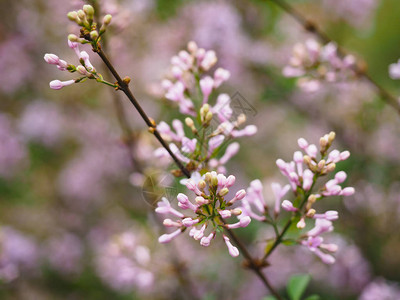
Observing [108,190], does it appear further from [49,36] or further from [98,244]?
[49,36]

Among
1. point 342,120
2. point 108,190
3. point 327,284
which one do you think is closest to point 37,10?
point 108,190

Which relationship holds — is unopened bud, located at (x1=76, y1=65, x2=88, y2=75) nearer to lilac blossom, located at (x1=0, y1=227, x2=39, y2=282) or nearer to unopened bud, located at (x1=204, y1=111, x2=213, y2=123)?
unopened bud, located at (x1=204, y1=111, x2=213, y2=123)

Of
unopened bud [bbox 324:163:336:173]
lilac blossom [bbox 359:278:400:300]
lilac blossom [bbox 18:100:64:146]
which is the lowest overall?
lilac blossom [bbox 18:100:64:146]

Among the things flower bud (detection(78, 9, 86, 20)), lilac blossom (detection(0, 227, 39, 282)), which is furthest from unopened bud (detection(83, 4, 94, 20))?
lilac blossom (detection(0, 227, 39, 282))

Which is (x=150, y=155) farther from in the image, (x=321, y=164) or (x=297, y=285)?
(x=321, y=164)

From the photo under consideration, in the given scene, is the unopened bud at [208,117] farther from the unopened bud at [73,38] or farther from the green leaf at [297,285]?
the green leaf at [297,285]

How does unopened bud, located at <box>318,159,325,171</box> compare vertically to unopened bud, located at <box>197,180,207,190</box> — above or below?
above
